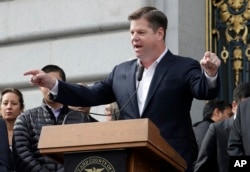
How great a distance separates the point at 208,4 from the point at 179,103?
4.16 m

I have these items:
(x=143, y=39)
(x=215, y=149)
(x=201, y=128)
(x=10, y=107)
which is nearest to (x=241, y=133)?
(x=215, y=149)

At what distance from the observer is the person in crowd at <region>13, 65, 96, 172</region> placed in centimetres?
854

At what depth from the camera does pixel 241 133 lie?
8.10 m

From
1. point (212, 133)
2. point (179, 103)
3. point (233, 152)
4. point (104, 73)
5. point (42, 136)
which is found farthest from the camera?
point (104, 73)

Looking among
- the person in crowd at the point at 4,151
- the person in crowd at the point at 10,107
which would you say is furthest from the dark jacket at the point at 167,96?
the person in crowd at the point at 10,107

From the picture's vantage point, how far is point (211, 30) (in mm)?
10758

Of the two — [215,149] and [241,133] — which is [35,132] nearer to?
[215,149]

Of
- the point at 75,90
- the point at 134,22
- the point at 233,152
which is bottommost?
the point at 233,152

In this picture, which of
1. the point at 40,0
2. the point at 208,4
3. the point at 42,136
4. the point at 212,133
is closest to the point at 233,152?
the point at 212,133

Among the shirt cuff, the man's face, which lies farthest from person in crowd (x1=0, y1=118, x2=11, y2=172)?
the shirt cuff

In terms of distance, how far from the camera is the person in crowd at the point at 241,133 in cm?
800

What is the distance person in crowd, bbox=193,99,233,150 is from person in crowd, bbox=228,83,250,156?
1049mm

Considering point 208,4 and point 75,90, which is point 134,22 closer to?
point 75,90

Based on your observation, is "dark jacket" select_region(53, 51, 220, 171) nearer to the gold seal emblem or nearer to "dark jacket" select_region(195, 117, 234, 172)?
the gold seal emblem
